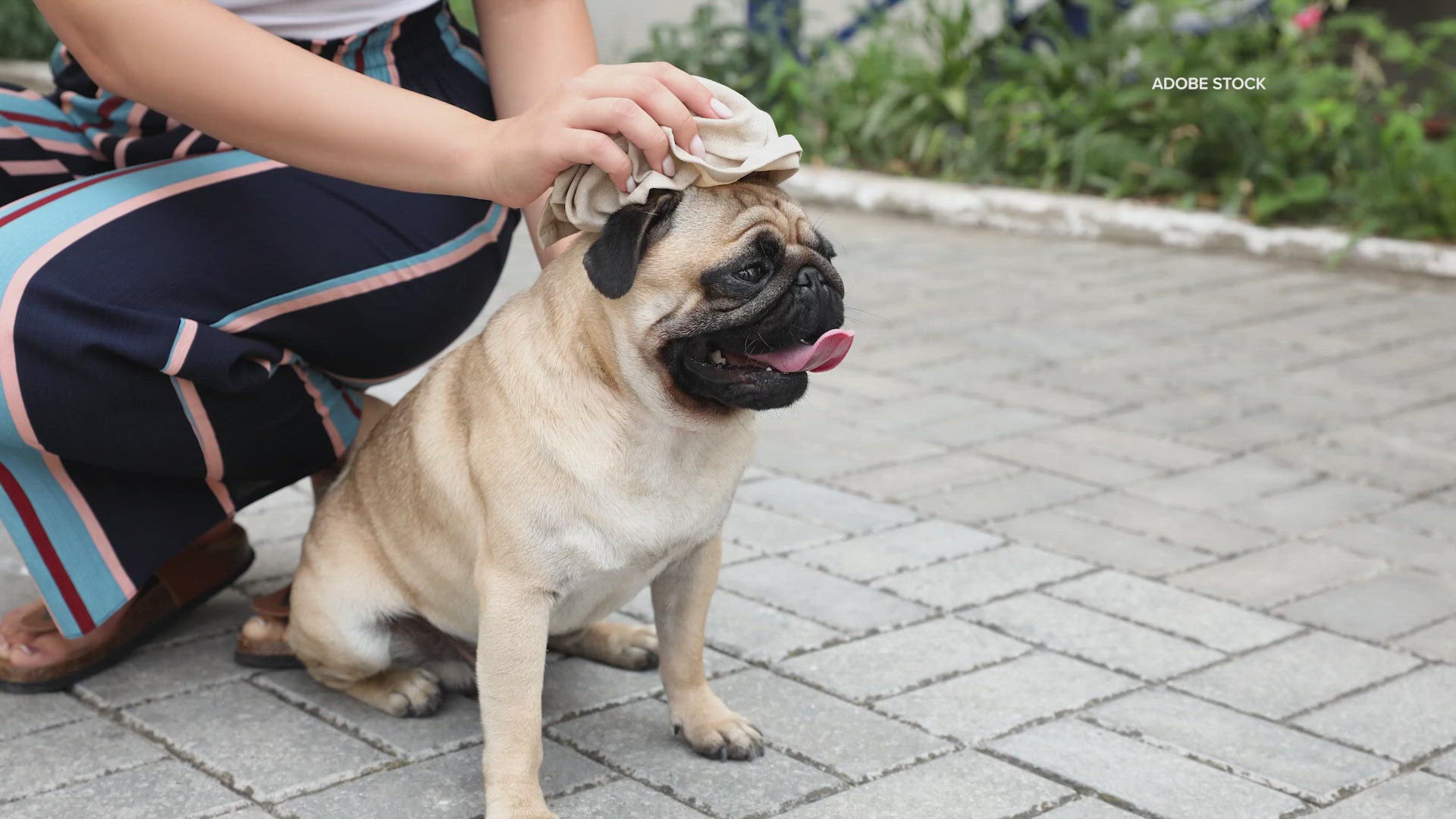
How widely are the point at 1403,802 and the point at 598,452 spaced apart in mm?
1431

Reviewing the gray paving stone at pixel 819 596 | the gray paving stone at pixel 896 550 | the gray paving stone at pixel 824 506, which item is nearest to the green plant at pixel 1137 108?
the gray paving stone at pixel 824 506

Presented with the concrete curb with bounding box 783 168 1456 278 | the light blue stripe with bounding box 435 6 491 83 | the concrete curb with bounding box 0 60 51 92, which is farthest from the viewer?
the concrete curb with bounding box 0 60 51 92

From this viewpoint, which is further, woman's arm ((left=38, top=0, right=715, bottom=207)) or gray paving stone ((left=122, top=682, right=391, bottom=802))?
gray paving stone ((left=122, top=682, right=391, bottom=802))

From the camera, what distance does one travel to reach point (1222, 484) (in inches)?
163

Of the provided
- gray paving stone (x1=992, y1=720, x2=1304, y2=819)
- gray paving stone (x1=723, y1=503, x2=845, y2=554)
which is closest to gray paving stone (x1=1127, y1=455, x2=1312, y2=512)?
gray paving stone (x1=723, y1=503, x2=845, y2=554)

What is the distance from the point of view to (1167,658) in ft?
9.97

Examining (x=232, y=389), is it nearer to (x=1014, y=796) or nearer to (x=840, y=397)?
(x=1014, y=796)

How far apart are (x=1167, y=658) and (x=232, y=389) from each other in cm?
188

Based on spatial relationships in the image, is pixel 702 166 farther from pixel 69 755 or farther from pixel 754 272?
pixel 69 755

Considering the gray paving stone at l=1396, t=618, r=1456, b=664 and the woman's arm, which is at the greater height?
the woman's arm

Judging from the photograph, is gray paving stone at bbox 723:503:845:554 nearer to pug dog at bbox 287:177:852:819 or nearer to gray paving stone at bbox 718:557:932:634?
gray paving stone at bbox 718:557:932:634

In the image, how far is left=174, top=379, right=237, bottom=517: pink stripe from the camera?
8.59 ft

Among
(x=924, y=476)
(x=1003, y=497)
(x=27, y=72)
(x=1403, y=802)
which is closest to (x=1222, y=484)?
(x=1003, y=497)

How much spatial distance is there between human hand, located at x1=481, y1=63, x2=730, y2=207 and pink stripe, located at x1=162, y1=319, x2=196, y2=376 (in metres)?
0.69
